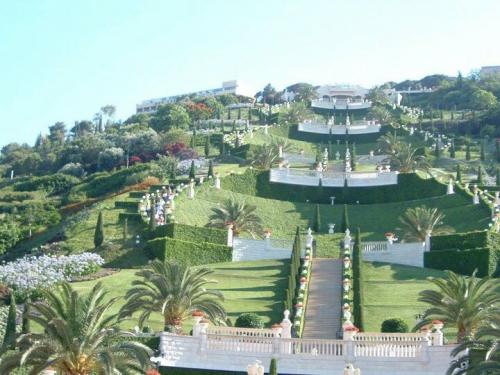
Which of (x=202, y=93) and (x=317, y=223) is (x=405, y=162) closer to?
(x=317, y=223)

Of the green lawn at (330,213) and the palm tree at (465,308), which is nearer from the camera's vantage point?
the palm tree at (465,308)

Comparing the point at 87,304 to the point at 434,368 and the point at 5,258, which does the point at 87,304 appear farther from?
the point at 5,258

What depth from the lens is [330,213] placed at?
6612cm

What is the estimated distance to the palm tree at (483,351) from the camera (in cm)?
2519

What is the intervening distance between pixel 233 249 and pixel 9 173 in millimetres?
68626

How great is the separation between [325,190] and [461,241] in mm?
22527

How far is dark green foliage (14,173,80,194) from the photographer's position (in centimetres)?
9578

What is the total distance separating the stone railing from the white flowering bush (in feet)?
80.2

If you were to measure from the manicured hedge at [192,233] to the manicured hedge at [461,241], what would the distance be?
40.3ft

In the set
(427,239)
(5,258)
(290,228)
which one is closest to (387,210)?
(290,228)

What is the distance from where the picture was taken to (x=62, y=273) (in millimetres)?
47125

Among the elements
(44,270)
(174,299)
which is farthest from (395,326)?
(44,270)

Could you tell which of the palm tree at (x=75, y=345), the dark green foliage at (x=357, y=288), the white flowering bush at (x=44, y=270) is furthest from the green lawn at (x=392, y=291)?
the white flowering bush at (x=44, y=270)

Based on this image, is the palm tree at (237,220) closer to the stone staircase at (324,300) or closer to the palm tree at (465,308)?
the stone staircase at (324,300)
